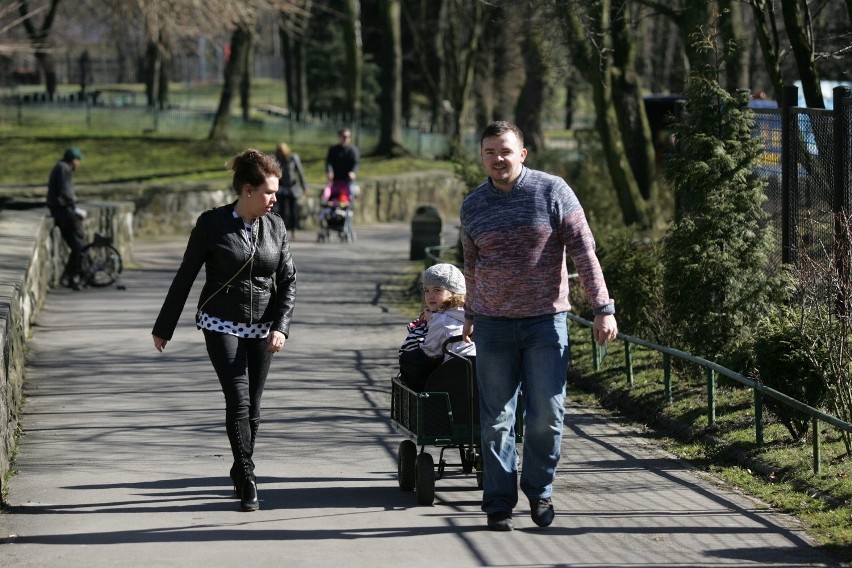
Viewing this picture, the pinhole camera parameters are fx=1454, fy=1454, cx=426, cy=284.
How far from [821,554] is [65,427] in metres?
5.49

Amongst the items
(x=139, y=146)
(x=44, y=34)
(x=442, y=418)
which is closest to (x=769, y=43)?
(x=442, y=418)

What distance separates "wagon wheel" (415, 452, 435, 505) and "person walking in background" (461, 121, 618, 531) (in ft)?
1.94

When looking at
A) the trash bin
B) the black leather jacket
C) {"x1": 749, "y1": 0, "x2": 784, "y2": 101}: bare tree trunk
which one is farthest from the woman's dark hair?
the trash bin

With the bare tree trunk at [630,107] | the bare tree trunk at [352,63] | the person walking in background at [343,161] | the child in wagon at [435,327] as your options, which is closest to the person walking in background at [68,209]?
the bare tree trunk at [630,107]

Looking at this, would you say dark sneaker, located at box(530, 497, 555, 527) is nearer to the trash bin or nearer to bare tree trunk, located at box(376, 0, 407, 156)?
the trash bin

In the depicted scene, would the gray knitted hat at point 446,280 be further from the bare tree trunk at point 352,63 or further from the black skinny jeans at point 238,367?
the bare tree trunk at point 352,63

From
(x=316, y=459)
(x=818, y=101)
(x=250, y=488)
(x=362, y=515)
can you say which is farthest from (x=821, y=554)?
(x=818, y=101)

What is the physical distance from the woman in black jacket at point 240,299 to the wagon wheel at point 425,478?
859 mm

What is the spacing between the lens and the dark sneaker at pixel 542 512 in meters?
7.01

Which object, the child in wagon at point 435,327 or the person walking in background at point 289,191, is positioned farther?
the person walking in background at point 289,191

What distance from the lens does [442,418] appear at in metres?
7.72

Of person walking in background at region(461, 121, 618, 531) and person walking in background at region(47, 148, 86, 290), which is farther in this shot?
person walking in background at region(47, 148, 86, 290)

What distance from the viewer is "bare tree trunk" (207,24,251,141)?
3897 cm

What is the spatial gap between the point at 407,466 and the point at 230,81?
107 ft
